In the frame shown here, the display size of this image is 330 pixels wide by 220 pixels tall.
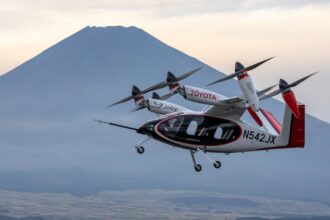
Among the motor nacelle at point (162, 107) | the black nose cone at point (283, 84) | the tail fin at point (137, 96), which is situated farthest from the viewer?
the tail fin at point (137, 96)

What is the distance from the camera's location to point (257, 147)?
86.1 meters

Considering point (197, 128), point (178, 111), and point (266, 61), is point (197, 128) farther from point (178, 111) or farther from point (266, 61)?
point (266, 61)

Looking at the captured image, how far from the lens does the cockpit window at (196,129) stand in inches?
3310

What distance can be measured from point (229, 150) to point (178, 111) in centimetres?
557

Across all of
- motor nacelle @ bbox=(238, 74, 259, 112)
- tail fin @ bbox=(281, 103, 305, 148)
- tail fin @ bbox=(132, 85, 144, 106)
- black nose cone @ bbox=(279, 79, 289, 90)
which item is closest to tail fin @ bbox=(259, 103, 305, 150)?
tail fin @ bbox=(281, 103, 305, 148)

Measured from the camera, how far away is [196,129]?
8425 centimetres

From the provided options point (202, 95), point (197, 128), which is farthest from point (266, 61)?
point (197, 128)

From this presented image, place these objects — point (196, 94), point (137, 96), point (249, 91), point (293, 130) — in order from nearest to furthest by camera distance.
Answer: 1. point (249, 91)
2. point (196, 94)
3. point (293, 130)
4. point (137, 96)

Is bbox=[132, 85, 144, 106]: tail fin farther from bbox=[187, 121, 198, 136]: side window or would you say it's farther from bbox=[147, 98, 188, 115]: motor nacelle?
bbox=[187, 121, 198, 136]: side window

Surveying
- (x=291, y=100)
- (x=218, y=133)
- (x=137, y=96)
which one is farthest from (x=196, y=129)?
(x=291, y=100)

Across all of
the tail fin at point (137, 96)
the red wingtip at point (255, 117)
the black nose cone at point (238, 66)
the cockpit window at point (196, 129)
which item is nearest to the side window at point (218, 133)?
the cockpit window at point (196, 129)

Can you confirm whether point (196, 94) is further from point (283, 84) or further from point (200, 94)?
point (283, 84)

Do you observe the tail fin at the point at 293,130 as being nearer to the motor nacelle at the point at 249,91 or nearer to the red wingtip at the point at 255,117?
the red wingtip at the point at 255,117

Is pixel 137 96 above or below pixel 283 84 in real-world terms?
above
